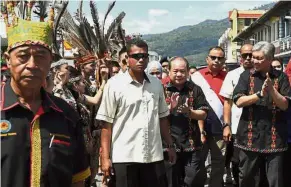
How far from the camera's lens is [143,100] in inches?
177

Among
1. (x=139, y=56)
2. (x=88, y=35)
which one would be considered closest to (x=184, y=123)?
(x=139, y=56)

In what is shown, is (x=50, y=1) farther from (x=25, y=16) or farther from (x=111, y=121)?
(x=111, y=121)

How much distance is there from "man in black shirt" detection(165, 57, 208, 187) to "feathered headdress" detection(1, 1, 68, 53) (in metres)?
2.69

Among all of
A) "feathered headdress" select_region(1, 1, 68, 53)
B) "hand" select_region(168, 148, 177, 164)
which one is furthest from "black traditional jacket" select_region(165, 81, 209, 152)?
"feathered headdress" select_region(1, 1, 68, 53)

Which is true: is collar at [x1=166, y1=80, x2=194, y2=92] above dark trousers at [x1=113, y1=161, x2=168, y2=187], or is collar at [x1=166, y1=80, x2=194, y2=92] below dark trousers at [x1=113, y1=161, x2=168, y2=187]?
above

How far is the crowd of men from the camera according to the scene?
96.3 inches

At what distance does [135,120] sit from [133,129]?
8 centimetres

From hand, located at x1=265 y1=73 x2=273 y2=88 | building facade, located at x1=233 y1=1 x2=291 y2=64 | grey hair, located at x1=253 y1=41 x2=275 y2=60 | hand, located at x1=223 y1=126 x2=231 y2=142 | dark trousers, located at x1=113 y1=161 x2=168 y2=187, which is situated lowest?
dark trousers, located at x1=113 y1=161 x2=168 y2=187

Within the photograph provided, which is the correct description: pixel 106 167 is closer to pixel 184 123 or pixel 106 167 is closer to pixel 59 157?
pixel 184 123

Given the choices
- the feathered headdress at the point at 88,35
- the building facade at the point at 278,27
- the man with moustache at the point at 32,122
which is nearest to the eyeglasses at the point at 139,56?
the man with moustache at the point at 32,122

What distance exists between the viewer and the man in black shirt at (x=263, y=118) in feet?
16.5

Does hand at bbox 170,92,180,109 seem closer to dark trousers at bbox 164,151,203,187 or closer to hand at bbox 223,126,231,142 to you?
dark trousers at bbox 164,151,203,187

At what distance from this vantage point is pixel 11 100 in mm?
2459

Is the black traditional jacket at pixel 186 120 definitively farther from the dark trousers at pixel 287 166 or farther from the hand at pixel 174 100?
the dark trousers at pixel 287 166
